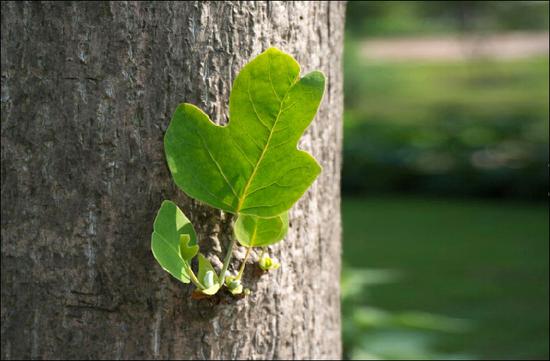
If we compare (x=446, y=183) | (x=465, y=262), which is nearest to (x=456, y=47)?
(x=446, y=183)

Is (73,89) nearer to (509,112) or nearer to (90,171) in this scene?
(90,171)

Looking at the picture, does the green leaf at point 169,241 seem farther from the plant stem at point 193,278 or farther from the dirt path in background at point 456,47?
the dirt path in background at point 456,47

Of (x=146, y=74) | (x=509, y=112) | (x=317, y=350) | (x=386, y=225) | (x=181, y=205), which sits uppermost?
(x=509, y=112)

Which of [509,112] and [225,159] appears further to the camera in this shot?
[509,112]

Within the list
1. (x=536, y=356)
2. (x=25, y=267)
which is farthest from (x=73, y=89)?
(x=536, y=356)

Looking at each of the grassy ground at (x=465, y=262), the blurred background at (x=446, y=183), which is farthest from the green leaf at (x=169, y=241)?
the grassy ground at (x=465, y=262)

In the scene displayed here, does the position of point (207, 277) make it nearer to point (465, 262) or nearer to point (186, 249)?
point (186, 249)
